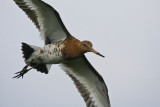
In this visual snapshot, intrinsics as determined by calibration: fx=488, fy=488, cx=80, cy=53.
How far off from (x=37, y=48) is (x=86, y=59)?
162cm

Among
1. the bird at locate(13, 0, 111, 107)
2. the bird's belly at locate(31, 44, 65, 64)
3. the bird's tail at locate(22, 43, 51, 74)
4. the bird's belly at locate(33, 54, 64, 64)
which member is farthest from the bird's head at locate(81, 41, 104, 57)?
the bird's tail at locate(22, 43, 51, 74)

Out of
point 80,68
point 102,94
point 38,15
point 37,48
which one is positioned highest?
Answer: point 38,15

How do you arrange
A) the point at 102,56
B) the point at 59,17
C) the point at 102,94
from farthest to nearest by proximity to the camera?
the point at 102,94 < the point at 59,17 < the point at 102,56

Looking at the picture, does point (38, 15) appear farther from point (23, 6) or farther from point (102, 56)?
point (102, 56)

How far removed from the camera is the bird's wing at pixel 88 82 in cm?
1598

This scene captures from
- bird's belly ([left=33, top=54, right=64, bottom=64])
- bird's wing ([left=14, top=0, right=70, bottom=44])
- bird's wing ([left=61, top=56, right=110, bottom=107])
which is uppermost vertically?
bird's wing ([left=14, top=0, right=70, bottom=44])

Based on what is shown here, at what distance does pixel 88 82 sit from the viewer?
16.3m

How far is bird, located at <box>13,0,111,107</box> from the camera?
14.9 m

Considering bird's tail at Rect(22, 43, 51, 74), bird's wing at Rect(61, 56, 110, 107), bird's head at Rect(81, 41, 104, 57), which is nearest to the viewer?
bird's head at Rect(81, 41, 104, 57)

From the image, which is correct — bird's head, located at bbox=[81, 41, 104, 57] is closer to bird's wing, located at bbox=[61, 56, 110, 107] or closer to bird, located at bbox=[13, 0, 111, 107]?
bird, located at bbox=[13, 0, 111, 107]

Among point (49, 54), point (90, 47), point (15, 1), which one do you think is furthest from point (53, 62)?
point (15, 1)

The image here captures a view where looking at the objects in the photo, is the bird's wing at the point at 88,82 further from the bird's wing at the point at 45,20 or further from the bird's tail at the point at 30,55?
the bird's wing at the point at 45,20

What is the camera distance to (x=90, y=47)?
48.0ft

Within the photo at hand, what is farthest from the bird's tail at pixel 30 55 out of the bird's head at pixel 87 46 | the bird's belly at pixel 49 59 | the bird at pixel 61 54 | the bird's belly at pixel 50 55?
the bird's head at pixel 87 46
